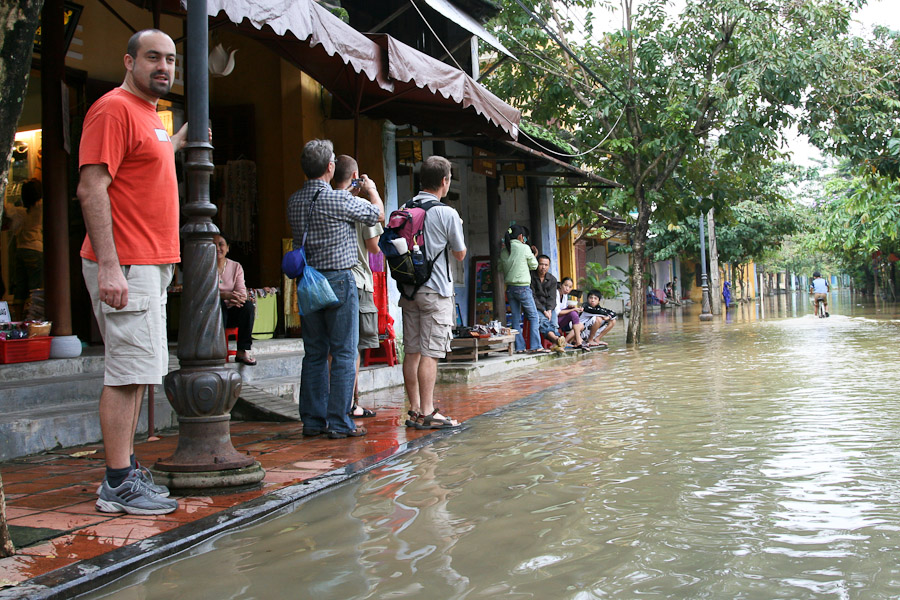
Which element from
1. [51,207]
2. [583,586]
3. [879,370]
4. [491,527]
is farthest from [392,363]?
[583,586]

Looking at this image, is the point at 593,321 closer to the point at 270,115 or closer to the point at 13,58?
the point at 270,115

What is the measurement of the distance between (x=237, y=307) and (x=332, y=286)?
7.94 feet

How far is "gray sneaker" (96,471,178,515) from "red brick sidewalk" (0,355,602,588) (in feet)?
0.12

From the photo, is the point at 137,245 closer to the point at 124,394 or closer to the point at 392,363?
the point at 124,394

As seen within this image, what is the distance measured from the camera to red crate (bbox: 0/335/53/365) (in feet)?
20.5

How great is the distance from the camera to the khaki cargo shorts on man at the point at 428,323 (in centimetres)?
612

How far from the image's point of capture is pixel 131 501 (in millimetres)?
3662

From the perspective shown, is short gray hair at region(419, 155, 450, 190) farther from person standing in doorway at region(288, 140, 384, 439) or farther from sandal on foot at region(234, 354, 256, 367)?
sandal on foot at region(234, 354, 256, 367)

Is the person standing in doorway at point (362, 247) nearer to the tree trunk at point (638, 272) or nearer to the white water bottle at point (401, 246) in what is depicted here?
the white water bottle at point (401, 246)

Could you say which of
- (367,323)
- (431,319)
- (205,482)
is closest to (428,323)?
(431,319)

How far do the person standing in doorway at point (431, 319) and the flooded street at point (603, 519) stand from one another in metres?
0.46

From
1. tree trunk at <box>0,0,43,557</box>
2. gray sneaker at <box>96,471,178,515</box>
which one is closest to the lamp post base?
gray sneaker at <box>96,471,178,515</box>

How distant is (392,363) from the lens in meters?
9.49

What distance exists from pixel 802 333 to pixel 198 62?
15732mm
